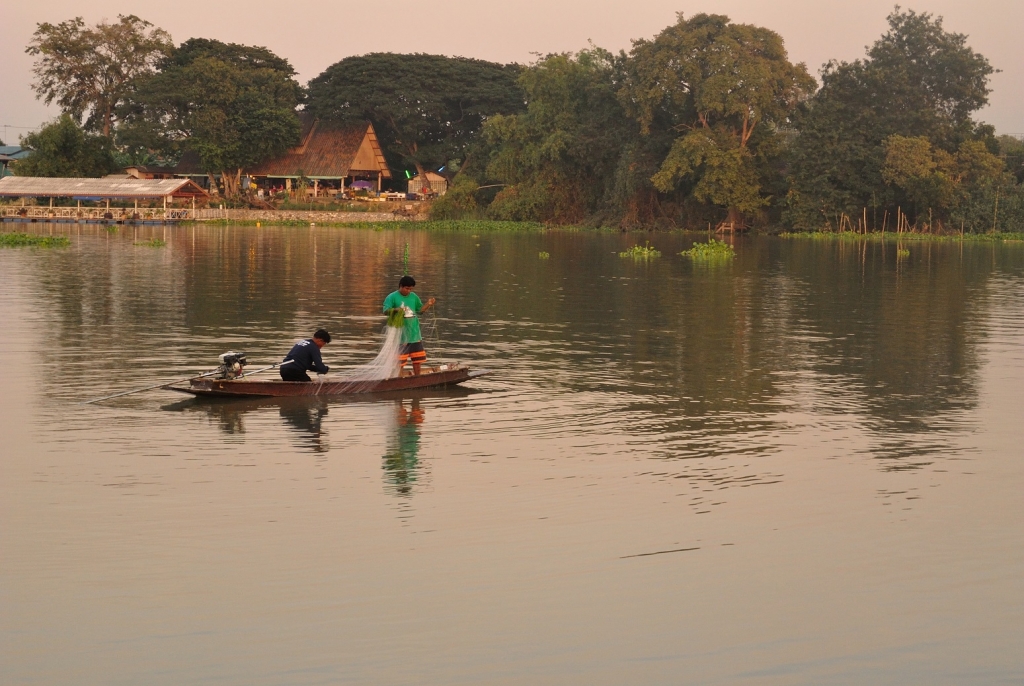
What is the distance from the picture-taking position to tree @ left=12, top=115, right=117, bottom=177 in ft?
260

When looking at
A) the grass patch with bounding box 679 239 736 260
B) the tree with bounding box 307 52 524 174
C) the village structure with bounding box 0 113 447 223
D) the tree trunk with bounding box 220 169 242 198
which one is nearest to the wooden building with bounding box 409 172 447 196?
the village structure with bounding box 0 113 447 223

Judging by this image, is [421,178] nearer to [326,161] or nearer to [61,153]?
[326,161]

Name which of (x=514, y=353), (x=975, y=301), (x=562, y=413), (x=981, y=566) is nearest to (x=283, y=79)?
(x=975, y=301)

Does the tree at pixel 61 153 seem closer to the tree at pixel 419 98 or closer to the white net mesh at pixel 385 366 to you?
the tree at pixel 419 98

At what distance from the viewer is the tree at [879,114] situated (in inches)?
2670

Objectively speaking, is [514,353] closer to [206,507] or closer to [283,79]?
[206,507]

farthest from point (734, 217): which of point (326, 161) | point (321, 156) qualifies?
point (321, 156)

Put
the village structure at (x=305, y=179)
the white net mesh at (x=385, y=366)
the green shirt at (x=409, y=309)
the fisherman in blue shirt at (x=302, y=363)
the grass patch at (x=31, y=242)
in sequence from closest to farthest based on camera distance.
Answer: the fisherman in blue shirt at (x=302, y=363), the white net mesh at (x=385, y=366), the green shirt at (x=409, y=309), the grass patch at (x=31, y=242), the village structure at (x=305, y=179)

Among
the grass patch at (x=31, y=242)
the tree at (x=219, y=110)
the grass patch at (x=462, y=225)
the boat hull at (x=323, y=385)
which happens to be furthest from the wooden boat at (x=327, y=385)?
the tree at (x=219, y=110)

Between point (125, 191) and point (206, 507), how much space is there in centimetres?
6393

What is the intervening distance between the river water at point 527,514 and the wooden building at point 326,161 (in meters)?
62.7

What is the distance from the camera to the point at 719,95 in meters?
65.2

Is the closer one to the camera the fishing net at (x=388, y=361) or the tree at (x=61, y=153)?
Answer: the fishing net at (x=388, y=361)

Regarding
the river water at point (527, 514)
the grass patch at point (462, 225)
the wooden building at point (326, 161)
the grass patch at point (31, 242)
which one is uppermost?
the wooden building at point (326, 161)
